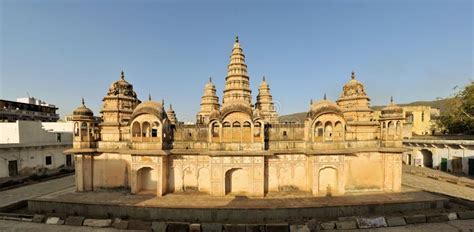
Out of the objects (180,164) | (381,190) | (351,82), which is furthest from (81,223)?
(351,82)

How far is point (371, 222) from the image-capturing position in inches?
523

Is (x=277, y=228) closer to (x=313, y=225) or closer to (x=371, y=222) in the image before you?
(x=313, y=225)

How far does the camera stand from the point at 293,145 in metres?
17.6

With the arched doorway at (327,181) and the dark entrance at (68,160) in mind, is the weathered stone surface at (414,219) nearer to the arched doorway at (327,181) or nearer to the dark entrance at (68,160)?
the arched doorway at (327,181)

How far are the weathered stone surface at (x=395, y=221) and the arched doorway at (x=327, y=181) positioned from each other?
164 inches

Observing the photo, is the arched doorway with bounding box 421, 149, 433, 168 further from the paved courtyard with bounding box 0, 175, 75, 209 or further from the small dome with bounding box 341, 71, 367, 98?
the paved courtyard with bounding box 0, 175, 75, 209

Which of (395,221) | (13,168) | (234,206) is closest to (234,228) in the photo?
(234,206)

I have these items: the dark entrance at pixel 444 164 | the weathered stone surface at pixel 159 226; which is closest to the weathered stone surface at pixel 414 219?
the weathered stone surface at pixel 159 226

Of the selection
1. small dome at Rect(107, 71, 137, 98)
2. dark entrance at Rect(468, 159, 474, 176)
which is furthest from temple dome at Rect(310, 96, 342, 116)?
dark entrance at Rect(468, 159, 474, 176)

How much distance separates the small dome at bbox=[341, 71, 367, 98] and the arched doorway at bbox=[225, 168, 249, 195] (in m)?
13.8

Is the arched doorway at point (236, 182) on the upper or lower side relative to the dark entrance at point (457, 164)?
upper

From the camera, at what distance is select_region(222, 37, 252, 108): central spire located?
91.1 feet

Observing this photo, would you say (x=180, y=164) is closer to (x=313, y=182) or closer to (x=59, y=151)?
(x=313, y=182)

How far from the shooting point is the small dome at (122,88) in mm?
22359
